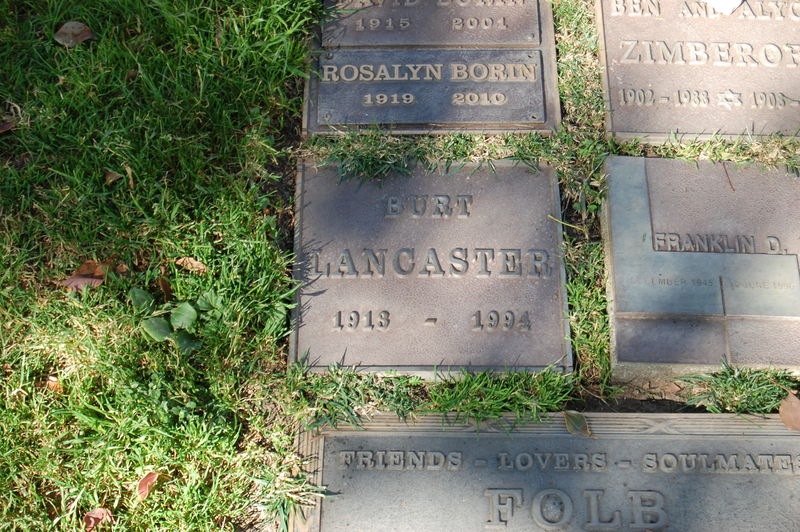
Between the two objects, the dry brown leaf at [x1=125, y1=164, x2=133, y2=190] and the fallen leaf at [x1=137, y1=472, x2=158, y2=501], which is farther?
the dry brown leaf at [x1=125, y1=164, x2=133, y2=190]

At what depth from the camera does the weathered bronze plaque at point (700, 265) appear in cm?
225

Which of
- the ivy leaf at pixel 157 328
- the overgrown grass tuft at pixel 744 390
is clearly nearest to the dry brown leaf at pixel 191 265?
the ivy leaf at pixel 157 328

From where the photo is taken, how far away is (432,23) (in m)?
2.69

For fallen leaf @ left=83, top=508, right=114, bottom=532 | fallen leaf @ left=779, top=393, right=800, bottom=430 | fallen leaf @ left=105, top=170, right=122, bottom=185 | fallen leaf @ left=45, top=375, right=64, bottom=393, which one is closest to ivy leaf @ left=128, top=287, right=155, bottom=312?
fallen leaf @ left=45, top=375, right=64, bottom=393

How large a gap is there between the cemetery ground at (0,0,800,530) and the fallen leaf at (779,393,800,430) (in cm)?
4

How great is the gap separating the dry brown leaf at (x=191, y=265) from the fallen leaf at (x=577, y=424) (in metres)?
1.47

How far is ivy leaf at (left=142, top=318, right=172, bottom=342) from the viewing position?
2229 mm

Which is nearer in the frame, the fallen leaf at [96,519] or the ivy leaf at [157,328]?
the fallen leaf at [96,519]

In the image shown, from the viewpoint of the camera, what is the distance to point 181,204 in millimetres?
2463

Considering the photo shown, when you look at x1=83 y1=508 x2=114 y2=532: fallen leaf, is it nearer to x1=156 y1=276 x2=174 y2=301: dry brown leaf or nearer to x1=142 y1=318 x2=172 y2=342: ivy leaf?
x1=142 y1=318 x2=172 y2=342: ivy leaf

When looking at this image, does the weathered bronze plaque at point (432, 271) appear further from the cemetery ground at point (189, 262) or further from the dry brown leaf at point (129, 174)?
the dry brown leaf at point (129, 174)

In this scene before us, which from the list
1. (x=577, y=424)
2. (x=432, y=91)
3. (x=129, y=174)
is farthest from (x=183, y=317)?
(x=577, y=424)

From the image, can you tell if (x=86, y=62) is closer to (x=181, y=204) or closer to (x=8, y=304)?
(x=181, y=204)

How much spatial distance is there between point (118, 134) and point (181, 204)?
410mm
